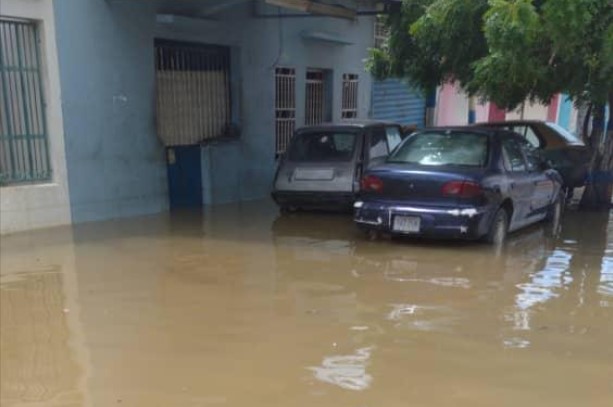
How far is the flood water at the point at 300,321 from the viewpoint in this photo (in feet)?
13.3

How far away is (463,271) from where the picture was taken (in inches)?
272

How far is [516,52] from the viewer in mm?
7844

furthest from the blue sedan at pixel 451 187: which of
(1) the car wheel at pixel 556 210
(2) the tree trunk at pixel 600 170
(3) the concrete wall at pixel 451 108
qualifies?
(3) the concrete wall at pixel 451 108

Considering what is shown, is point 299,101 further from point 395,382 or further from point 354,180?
point 395,382

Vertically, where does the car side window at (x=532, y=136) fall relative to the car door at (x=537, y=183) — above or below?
above

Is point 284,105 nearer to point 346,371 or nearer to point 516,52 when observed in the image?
point 516,52

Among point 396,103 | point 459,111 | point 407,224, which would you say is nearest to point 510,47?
point 407,224

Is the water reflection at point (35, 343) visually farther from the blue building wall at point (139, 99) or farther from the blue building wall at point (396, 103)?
the blue building wall at point (396, 103)

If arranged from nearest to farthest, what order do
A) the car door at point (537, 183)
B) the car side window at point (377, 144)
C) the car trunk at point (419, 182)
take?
the car trunk at point (419, 182)
the car door at point (537, 183)
the car side window at point (377, 144)

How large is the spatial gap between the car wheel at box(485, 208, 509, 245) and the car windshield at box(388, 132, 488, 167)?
2.23 ft

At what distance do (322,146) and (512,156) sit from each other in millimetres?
2805

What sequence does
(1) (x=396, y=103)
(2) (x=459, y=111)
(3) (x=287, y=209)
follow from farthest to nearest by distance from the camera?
(2) (x=459, y=111)
(1) (x=396, y=103)
(3) (x=287, y=209)

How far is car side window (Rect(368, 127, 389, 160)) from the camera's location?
32.4 ft

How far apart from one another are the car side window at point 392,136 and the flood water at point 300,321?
7.92ft
